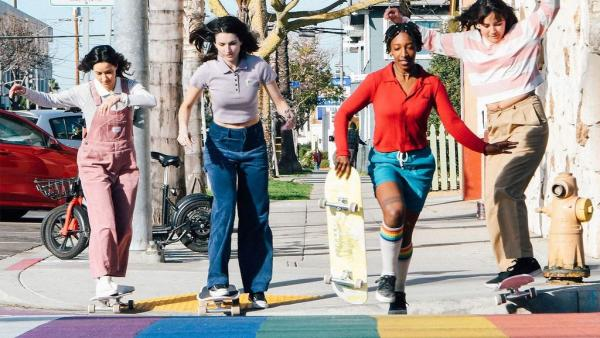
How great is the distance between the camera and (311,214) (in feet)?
66.1

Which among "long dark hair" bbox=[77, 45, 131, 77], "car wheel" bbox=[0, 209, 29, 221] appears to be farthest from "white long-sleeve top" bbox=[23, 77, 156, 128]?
"car wheel" bbox=[0, 209, 29, 221]

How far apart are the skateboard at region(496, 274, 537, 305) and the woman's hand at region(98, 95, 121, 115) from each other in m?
2.82

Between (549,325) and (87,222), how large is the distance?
7.49 m

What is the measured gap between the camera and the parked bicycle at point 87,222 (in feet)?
41.0

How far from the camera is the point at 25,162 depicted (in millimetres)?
18031

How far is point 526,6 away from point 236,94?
22.3 feet

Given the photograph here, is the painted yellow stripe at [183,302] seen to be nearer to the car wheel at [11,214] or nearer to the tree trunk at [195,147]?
the tree trunk at [195,147]

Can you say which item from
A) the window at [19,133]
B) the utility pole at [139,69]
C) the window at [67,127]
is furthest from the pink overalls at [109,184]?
the window at [67,127]

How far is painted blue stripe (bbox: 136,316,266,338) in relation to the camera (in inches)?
217

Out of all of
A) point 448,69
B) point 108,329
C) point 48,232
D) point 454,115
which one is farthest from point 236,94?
point 448,69

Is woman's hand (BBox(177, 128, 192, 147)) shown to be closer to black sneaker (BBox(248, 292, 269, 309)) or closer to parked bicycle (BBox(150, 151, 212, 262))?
black sneaker (BBox(248, 292, 269, 309))

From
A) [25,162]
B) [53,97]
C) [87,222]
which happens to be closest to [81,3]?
[87,222]

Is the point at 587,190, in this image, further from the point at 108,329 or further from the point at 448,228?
the point at 108,329

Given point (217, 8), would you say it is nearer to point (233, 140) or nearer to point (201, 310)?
point (233, 140)
